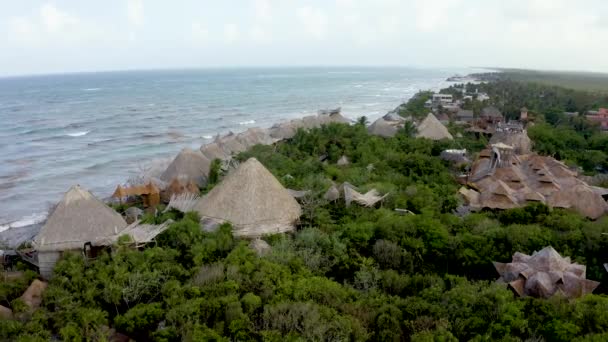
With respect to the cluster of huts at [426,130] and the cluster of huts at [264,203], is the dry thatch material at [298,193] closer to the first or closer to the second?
the cluster of huts at [264,203]

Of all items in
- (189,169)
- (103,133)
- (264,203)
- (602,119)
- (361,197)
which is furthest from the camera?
(103,133)

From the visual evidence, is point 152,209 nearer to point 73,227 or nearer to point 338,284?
point 73,227

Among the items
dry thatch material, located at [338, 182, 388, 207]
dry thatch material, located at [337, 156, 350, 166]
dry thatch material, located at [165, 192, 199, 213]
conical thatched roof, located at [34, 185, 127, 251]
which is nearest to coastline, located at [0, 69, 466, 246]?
conical thatched roof, located at [34, 185, 127, 251]

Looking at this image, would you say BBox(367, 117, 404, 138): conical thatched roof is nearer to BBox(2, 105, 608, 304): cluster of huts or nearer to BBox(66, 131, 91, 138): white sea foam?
BBox(2, 105, 608, 304): cluster of huts

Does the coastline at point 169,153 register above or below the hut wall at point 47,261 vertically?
below

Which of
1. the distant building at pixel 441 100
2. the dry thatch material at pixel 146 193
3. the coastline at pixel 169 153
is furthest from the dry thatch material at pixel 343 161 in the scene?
the distant building at pixel 441 100

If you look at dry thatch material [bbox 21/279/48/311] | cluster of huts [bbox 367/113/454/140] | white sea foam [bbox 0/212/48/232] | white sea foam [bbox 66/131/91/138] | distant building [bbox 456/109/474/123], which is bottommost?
white sea foam [bbox 0/212/48/232]

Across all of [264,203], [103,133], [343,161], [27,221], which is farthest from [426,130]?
[103,133]
